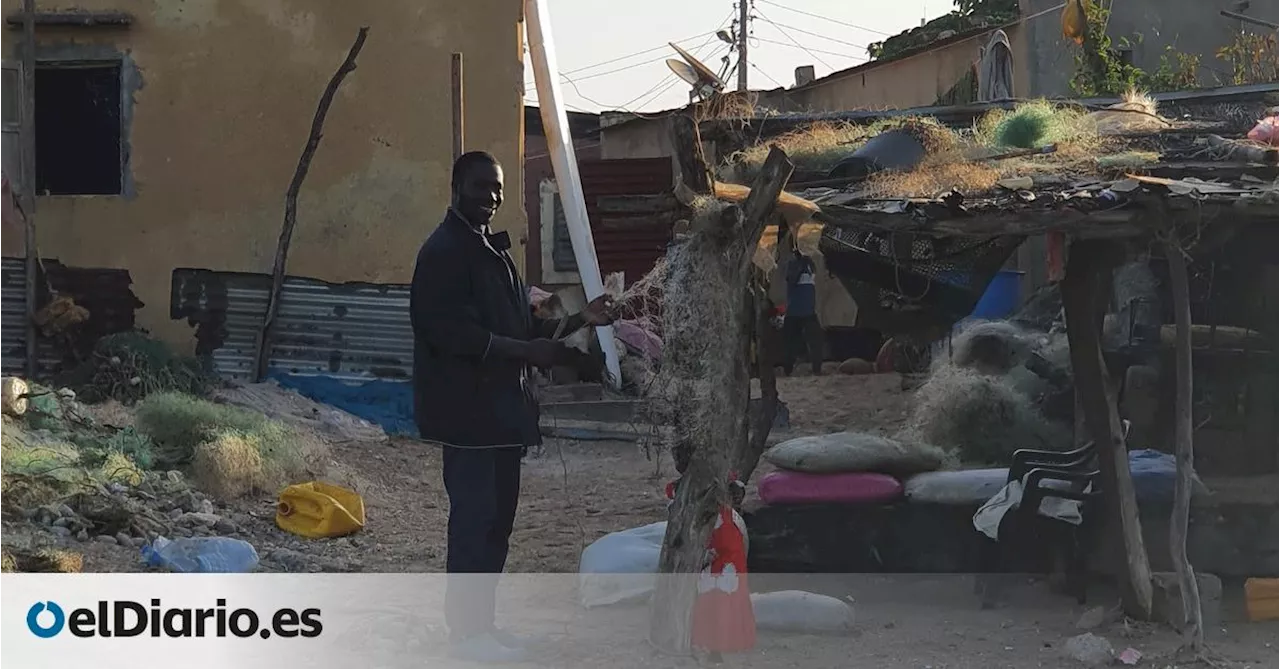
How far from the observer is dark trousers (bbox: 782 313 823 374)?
1597cm

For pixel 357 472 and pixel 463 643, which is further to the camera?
pixel 357 472

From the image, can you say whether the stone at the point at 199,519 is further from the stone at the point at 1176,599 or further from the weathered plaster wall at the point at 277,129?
the stone at the point at 1176,599

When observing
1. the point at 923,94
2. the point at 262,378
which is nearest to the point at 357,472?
the point at 262,378

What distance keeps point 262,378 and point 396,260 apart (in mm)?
1458

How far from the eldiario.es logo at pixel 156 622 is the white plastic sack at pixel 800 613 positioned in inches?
73.2

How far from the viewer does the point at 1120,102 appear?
9055 mm

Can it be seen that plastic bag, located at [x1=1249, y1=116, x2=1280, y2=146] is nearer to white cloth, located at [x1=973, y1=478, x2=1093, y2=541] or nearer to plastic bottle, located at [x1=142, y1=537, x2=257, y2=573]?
white cloth, located at [x1=973, y1=478, x2=1093, y2=541]

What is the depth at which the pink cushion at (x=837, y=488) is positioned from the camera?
730 centimetres

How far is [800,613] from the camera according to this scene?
622 centimetres

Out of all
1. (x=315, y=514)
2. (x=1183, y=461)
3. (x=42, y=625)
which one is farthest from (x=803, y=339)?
(x=42, y=625)

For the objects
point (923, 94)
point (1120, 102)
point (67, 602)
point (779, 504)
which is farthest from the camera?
point (923, 94)

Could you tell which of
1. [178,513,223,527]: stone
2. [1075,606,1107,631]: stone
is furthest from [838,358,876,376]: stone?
[1075,606,1107,631]: stone

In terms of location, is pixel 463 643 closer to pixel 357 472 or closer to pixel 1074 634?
pixel 1074 634

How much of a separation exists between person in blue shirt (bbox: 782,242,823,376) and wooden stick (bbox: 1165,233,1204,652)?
31.1 feet
